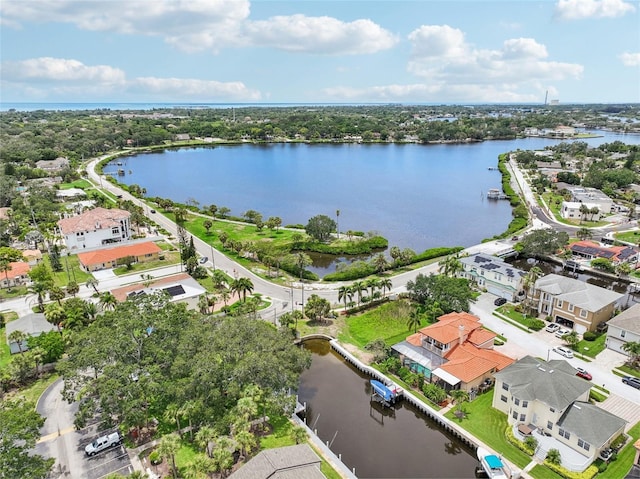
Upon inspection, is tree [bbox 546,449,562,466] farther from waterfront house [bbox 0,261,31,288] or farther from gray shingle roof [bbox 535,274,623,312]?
waterfront house [bbox 0,261,31,288]

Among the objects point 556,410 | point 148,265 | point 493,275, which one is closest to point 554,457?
point 556,410

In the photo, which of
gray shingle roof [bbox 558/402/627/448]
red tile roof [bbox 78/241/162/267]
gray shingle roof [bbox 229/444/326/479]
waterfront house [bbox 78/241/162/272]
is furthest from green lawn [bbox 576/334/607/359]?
red tile roof [bbox 78/241/162/267]

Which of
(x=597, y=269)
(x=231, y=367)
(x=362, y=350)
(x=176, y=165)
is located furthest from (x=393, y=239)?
(x=176, y=165)

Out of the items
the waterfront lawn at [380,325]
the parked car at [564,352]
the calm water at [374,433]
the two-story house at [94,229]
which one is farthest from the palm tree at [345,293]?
the two-story house at [94,229]

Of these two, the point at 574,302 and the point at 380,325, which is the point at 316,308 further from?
the point at 574,302

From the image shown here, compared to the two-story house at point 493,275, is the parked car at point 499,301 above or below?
below

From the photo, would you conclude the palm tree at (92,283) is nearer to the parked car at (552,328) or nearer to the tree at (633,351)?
the parked car at (552,328)
